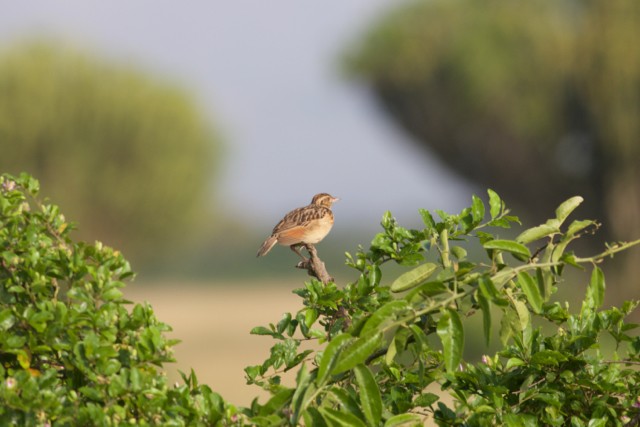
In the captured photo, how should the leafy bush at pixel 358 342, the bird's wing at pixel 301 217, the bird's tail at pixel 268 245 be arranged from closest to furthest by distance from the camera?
1. the leafy bush at pixel 358 342
2. the bird's wing at pixel 301 217
3. the bird's tail at pixel 268 245

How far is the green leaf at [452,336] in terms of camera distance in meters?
2.12

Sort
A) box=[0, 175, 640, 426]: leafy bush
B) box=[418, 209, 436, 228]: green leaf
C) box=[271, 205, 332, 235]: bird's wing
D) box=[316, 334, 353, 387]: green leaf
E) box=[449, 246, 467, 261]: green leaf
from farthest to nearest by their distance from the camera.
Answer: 1. box=[271, 205, 332, 235]: bird's wing
2. box=[418, 209, 436, 228]: green leaf
3. box=[449, 246, 467, 261]: green leaf
4. box=[0, 175, 640, 426]: leafy bush
5. box=[316, 334, 353, 387]: green leaf

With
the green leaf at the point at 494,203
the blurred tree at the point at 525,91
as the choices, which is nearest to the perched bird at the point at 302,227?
the green leaf at the point at 494,203

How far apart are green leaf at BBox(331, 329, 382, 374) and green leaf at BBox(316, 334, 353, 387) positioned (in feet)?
0.04

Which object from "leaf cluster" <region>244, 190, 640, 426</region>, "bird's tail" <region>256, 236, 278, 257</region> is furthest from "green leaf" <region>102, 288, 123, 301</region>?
→ "bird's tail" <region>256, 236, 278, 257</region>

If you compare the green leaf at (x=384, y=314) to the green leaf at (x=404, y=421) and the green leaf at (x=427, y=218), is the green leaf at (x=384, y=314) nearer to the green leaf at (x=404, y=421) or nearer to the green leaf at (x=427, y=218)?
the green leaf at (x=404, y=421)

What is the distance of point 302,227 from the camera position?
5.18 metres

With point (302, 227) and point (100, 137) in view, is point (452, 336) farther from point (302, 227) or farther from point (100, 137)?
point (100, 137)

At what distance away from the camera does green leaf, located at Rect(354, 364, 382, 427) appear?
6.88 feet

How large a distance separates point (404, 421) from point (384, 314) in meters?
0.39

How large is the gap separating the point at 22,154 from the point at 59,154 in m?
1.02

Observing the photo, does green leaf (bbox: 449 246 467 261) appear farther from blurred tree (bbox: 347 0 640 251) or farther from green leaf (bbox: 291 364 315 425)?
blurred tree (bbox: 347 0 640 251)

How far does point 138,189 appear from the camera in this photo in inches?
1132

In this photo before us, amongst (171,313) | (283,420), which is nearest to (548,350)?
(283,420)
